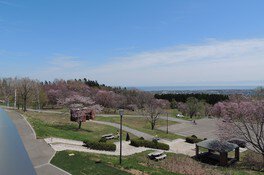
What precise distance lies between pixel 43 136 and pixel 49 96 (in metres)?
59.4

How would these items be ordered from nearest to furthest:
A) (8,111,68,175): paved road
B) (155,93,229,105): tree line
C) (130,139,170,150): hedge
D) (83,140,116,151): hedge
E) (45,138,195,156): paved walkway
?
(8,111,68,175): paved road → (45,138,195,156): paved walkway → (83,140,116,151): hedge → (130,139,170,150): hedge → (155,93,229,105): tree line

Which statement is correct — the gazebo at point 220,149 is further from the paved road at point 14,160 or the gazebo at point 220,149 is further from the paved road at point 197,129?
the paved road at point 197,129

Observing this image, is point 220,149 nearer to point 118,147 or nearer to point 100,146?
point 118,147

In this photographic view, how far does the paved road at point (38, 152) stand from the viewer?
17.3 meters

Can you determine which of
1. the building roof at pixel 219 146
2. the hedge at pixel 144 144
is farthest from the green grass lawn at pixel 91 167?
the hedge at pixel 144 144

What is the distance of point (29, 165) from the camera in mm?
16156

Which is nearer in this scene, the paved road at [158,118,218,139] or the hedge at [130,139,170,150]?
the hedge at [130,139,170,150]

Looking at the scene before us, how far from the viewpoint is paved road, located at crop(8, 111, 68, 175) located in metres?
17.3

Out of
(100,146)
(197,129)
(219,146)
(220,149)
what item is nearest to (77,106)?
(100,146)

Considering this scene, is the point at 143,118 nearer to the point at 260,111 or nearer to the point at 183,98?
the point at 260,111

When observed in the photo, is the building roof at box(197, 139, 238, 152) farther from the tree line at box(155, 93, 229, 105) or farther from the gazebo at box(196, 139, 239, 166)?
the tree line at box(155, 93, 229, 105)

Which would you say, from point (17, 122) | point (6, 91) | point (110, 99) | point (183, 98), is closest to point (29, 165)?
point (17, 122)

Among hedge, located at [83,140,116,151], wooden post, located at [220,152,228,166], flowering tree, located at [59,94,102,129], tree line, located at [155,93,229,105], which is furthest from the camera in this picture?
tree line, located at [155,93,229,105]

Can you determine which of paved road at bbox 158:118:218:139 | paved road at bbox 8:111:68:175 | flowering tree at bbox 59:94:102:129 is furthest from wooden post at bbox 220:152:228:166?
paved road at bbox 158:118:218:139
